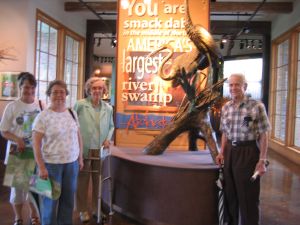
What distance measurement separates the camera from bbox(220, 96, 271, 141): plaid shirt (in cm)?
253

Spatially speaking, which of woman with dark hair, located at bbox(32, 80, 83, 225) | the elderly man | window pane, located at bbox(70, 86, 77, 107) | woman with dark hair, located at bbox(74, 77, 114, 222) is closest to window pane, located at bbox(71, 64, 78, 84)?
window pane, located at bbox(70, 86, 77, 107)

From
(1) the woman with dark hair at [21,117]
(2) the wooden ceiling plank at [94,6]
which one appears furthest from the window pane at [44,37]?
(1) the woman with dark hair at [21,117]

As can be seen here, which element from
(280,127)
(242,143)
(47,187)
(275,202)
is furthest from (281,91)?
(47,187)

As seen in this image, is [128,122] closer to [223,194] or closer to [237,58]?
[223,194]

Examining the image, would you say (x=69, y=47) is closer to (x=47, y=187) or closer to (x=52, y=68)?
(x=52, y=68)

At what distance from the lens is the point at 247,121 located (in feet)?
8.32

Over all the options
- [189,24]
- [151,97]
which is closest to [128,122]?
[151,97]

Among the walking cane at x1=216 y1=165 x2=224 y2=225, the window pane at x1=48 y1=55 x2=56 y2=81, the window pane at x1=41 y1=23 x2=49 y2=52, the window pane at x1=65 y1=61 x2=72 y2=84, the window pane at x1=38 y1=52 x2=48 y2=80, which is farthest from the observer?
the window pane at x1=65 y1=61 x2=72 y2=84

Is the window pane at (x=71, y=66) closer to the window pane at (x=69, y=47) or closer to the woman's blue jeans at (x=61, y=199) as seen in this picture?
the window pane at (x=69, y=47)

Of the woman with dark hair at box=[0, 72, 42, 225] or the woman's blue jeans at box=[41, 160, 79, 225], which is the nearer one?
the woman's blue jeans at box=[41, 160, 79, 225]

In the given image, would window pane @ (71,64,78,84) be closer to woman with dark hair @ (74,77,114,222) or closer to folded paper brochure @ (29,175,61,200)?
woman with dark hair @ (74,77,114,222)

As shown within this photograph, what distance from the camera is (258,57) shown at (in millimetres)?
11227

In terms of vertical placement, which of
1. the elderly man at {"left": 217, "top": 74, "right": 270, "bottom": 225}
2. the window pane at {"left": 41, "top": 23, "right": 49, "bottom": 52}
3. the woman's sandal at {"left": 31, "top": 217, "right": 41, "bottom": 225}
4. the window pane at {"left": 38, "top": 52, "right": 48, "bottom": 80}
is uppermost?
the window pane at {"left": 41, "top": 23, "right": 49, "bottom": 52}

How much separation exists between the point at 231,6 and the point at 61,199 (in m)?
6.38
